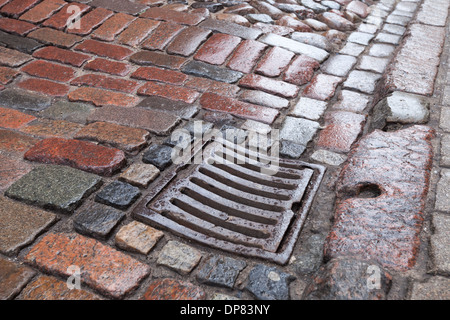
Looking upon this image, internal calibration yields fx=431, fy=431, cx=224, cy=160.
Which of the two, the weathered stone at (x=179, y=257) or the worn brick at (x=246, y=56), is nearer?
the weathered stone at (x=179, y=257)

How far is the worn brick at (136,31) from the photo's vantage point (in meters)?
2.96

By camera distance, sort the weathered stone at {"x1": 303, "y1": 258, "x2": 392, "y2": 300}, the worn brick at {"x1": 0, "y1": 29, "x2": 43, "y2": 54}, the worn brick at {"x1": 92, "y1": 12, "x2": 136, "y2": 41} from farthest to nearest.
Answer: the worn brick at {"x1": 92, "y1": 12, "x2": 136, "y2": 41}
the worn brick at {"x1": 0, "y1": 29, "x2": 43, "y2": 54}
the weathered stone at {"x1": 303, "y1": 258, "x2": 392, "y2": 300}

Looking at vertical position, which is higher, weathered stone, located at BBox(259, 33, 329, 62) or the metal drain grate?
weathered stone, located at BBox(259, 33, 329, 62)

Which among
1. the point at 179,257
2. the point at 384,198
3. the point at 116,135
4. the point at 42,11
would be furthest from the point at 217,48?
the point at 179,257

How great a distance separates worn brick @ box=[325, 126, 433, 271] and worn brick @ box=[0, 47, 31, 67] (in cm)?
211

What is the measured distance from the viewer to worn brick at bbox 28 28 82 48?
115 inches

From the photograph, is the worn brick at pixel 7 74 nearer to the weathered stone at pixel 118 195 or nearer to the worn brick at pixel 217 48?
the worn brick at pixel 217 48

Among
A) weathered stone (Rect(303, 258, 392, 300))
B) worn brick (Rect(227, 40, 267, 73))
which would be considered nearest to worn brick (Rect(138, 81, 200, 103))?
worn brick (Rect(227, 40, 267, 73))

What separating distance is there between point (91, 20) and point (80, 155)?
1587 mm

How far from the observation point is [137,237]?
160 centimetres

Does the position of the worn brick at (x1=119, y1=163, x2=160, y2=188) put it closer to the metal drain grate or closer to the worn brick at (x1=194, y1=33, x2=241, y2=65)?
the metal drain grate

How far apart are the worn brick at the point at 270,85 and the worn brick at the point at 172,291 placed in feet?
4.67

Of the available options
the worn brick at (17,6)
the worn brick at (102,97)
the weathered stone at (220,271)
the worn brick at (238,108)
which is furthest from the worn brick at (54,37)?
the weathered stone at (220,271)
